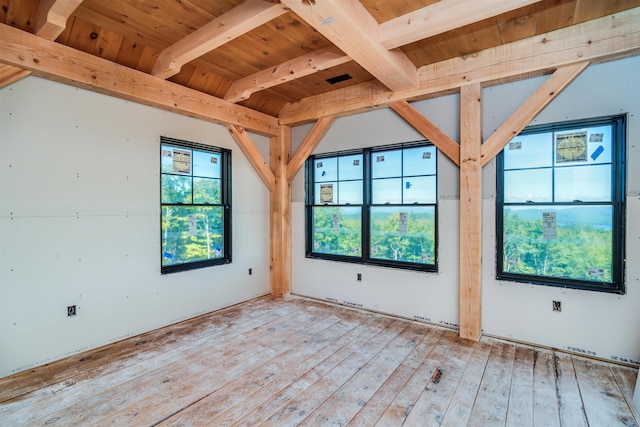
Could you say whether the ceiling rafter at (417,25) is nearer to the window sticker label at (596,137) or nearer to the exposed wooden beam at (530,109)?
the exposed wooden beam at (530,109)

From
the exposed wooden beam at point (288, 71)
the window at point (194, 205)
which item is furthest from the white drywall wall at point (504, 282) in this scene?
the window at point (194, 205)

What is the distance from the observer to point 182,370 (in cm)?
261

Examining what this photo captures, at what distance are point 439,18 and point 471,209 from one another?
1.79 meters

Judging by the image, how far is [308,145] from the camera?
448 cm

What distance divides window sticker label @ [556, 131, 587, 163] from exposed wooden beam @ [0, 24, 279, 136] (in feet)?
11.7

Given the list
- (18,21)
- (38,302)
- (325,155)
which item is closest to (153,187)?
(38,302)

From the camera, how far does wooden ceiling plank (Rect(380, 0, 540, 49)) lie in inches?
82.5

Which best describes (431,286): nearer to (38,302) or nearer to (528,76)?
(528,76)

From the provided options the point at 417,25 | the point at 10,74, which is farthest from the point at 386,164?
the point at 10,74

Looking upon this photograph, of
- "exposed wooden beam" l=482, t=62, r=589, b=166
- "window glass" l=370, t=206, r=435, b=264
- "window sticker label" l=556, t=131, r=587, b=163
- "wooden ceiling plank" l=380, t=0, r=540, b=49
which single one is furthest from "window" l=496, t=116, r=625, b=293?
"wooden ceiling plank" l=380, t=0, r=540, b=49

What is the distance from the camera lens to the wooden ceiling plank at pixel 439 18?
2.10m

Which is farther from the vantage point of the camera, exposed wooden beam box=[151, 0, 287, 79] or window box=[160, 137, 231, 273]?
window box=[160, 137, 231, 273]

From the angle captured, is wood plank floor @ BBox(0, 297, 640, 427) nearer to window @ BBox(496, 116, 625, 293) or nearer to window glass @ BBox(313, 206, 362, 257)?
window @ BBox(496, 116, 625, 293)

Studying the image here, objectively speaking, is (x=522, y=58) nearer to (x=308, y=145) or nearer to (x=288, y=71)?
(x=288, y=71)
